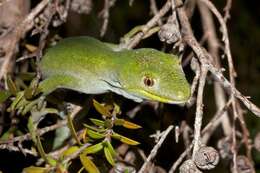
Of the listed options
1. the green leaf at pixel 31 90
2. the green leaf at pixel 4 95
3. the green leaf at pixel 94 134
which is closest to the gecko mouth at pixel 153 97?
the green leaf at pixel 94 134

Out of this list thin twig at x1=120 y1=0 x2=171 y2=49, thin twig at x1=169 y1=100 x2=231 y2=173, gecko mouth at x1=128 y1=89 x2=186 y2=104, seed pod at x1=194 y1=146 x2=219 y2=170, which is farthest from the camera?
thin twig at x1=120 y1=0 x2=171 y2=49

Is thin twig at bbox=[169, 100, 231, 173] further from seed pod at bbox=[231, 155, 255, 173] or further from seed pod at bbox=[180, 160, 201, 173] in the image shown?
seed pod at bbox=[231, 155, 255, 173]

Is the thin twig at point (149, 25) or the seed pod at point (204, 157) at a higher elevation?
the thin twig at point (149, 25)

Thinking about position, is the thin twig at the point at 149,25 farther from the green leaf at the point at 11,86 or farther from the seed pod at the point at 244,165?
the seed pod at the point at 244,165

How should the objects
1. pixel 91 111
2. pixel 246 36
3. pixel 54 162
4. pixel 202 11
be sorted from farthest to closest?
pixel 246 36 → pixel 202 11 → pixel 91 111 → pixel 54 162

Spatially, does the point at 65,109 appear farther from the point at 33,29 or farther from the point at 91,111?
the point at 33,29

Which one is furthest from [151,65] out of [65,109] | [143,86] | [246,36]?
[246,36]

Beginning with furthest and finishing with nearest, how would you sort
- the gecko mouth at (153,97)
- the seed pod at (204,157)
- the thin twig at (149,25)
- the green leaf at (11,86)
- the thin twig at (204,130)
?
the thin twig at (149,25) → the green leaf at (11,86) → the gecko mouth at (153,97) → the thin twig at (204,130) → the seed pod at (204,157)

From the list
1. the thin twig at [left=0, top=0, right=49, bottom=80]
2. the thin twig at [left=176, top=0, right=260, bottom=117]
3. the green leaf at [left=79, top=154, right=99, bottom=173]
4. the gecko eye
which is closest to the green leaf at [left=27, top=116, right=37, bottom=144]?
the green leaf at [left=79, top=154, right=99, bottom=173]

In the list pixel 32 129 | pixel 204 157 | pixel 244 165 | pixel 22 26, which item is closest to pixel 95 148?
pixel 32 129
